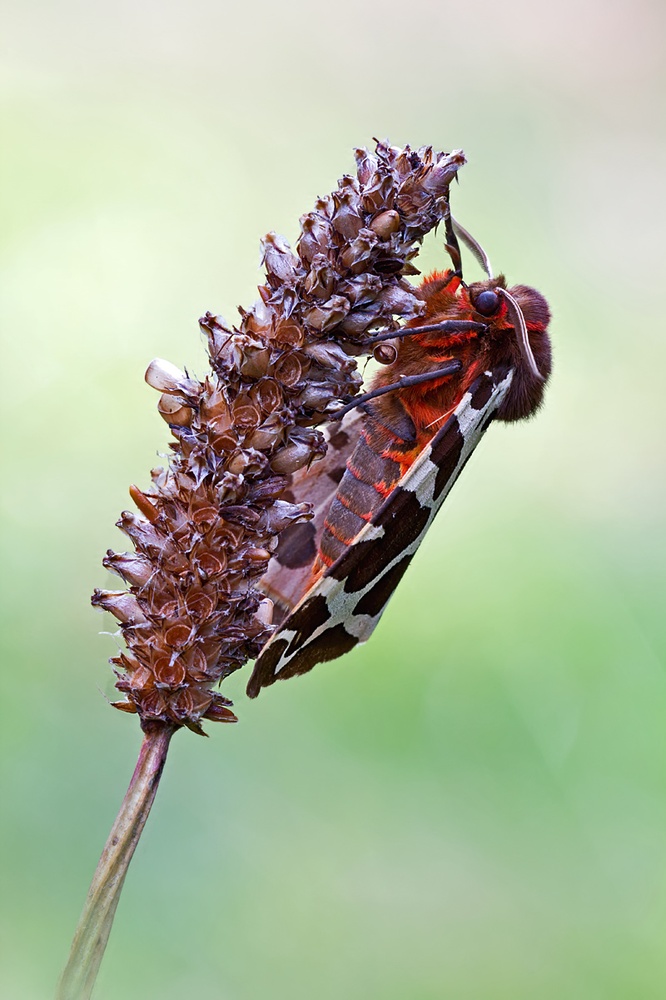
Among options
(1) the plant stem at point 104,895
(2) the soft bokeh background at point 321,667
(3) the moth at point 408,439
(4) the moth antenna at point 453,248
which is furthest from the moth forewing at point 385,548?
(2) the soft bokeh background at point 321,667

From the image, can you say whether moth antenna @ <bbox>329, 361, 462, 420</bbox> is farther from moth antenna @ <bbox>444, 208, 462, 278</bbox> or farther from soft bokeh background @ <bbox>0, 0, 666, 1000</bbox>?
soft bokeh background @ <bbox>0, 0, 666, 1000</bbox>

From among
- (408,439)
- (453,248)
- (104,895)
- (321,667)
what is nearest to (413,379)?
(408,439)

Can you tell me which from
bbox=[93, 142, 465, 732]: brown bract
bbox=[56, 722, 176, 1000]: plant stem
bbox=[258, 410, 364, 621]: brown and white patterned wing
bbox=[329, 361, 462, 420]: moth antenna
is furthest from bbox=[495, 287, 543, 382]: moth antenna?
bbox=[56, 722, 176, 1000]: plant stem

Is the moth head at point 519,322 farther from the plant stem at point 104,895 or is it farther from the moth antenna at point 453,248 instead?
the plant stem at point 104,895

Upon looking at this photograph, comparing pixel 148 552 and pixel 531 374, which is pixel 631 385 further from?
pixel 148 552

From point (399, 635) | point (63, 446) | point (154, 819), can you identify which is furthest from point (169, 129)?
point (154, 819)

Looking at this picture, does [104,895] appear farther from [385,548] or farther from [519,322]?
[519,322]
